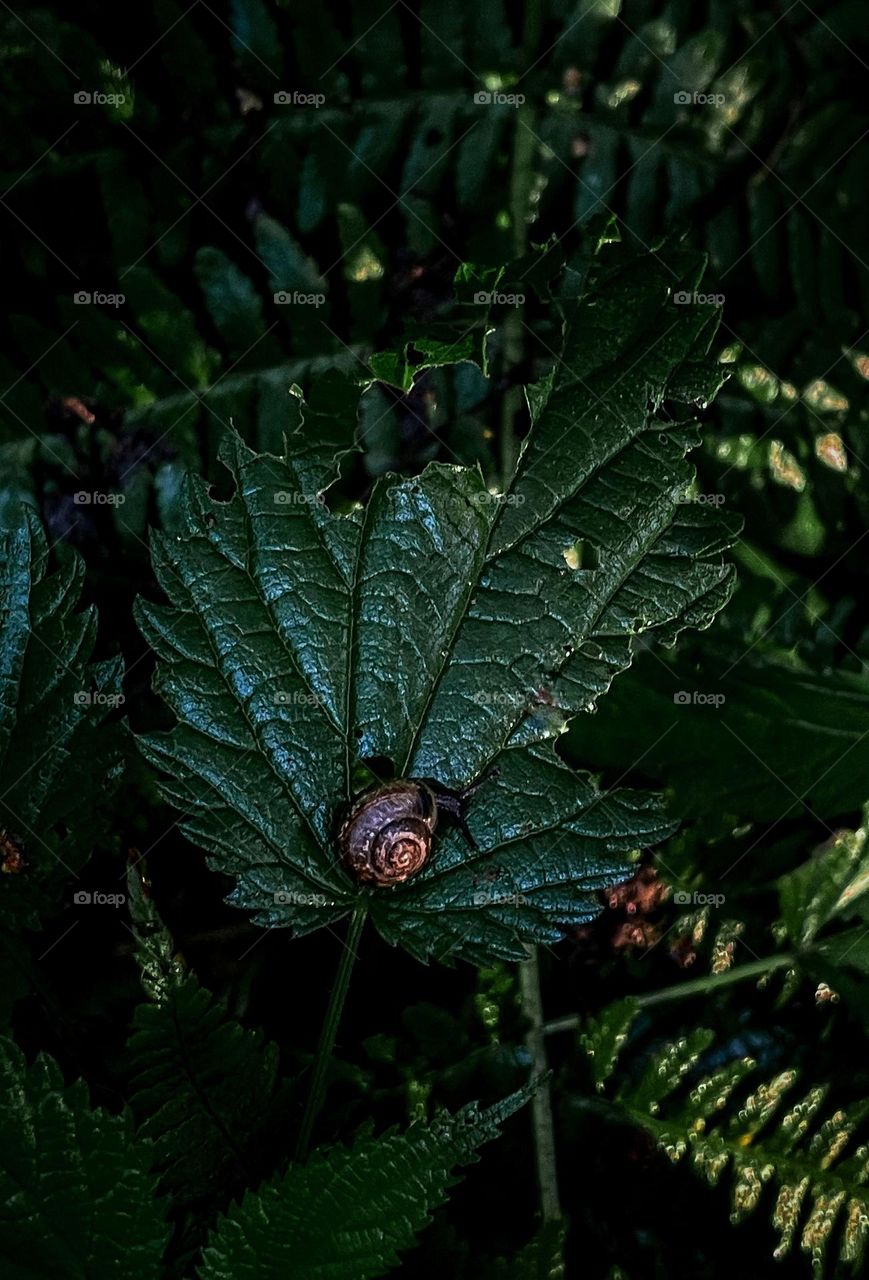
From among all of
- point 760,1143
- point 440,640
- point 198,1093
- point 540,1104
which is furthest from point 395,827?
point 760,1143

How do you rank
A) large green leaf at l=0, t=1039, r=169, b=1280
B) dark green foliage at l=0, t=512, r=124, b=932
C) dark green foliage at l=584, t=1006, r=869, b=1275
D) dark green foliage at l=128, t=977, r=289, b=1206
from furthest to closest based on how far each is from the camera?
dark green foliage at l=584, t=1006, r=869, b=1275, dark green foliage at l=0, t=512, r=124, b=932, dark green foliage at l=128, t=977, r=289, b=1206, large green leaf at l=0, t=1039, r=169, b=1280

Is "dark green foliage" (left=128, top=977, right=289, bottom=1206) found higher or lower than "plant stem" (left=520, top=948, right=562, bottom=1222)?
lower

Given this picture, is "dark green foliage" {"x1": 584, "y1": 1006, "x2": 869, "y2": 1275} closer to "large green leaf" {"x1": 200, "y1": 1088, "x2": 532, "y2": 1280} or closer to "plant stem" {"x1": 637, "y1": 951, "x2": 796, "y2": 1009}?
"plant stem" {"x1": 637, "y1": 951, "x2": 796, "y2": 1009}

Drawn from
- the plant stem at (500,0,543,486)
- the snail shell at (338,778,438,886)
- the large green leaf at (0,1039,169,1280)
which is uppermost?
the plant stem at (500,0,543,486)

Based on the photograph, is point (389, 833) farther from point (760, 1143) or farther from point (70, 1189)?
point (760, 1143)

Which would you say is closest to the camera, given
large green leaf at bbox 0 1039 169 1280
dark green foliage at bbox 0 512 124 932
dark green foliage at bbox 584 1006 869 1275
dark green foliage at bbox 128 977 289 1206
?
large green leaf at bbox 0 1039 169 1280

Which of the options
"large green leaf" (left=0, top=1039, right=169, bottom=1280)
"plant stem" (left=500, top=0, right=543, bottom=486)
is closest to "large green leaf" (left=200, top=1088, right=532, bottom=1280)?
"large green leaf" (left=0, top=1039, right=169, bottom=1280)
